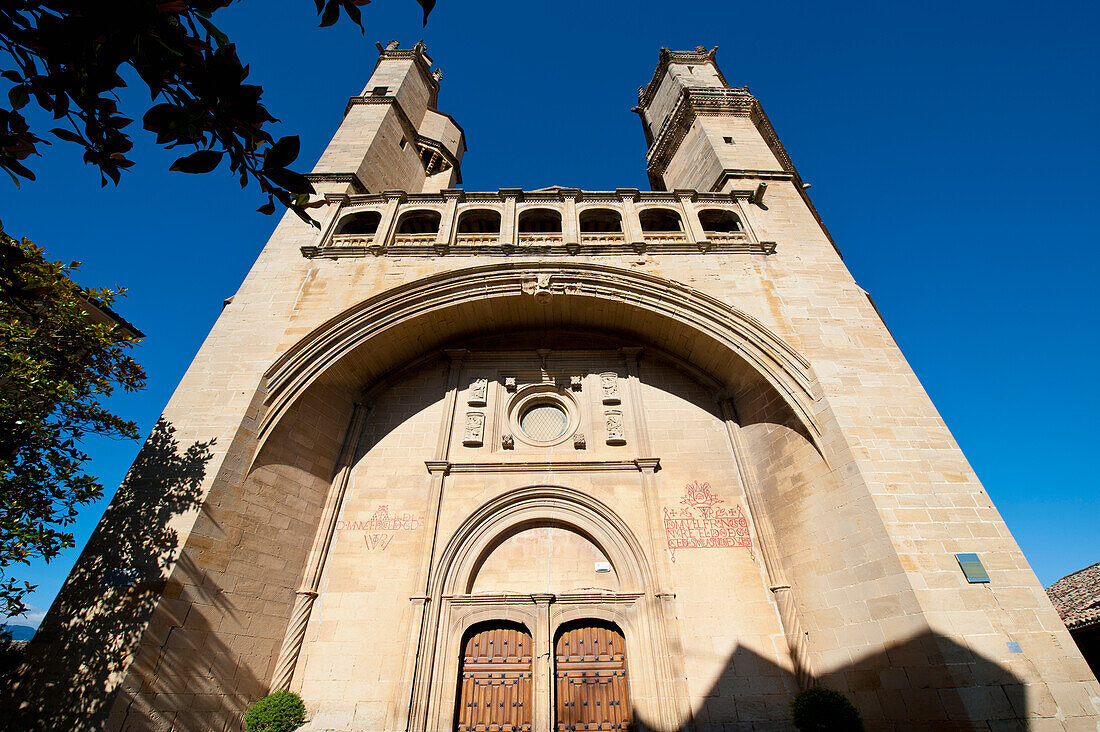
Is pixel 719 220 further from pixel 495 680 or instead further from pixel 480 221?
pixel 495 680

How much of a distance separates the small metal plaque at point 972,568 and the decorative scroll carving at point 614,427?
5.16m

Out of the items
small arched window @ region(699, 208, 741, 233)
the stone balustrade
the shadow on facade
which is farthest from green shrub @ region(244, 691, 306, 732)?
small arched window @ region(699, 208, 741, 233)

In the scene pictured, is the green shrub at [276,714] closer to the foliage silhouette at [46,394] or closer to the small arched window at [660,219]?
the foliage silhouette at [46,394]

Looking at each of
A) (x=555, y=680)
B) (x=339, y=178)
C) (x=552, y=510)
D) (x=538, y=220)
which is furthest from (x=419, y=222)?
(x=555, y=680)

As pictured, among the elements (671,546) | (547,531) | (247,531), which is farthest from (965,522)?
(247,531)

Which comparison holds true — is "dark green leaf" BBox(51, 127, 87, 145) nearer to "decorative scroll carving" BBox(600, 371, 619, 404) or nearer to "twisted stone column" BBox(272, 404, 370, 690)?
"twisted stone column" BBox(272, 404, 370, 690)

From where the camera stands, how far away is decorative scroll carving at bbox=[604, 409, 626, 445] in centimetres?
933

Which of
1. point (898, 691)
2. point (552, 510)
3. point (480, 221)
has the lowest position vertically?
point (898, 691)

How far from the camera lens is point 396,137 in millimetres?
16469

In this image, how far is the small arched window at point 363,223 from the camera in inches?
465

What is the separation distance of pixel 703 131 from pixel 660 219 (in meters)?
3.81

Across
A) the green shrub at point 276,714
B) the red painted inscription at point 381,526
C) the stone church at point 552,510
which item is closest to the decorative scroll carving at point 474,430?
the stone church at point 552,510

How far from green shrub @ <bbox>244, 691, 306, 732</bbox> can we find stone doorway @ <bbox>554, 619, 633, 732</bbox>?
3677 mm

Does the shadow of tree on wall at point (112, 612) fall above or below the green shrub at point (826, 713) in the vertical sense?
above
